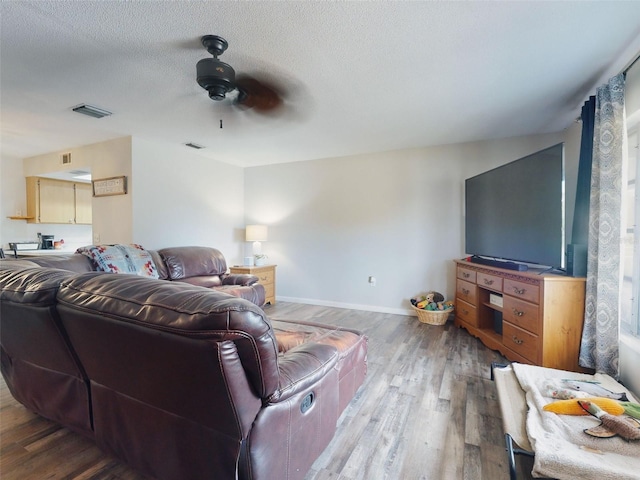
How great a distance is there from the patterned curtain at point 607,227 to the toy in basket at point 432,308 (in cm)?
160

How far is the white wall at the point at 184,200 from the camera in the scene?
3.78m

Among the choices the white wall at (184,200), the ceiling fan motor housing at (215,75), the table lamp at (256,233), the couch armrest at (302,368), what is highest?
the ceiling fan motor housing at (215,75)

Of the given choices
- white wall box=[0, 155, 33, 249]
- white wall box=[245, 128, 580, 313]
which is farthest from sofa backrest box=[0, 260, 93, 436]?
white wall box=[0, 155, 33, 249]

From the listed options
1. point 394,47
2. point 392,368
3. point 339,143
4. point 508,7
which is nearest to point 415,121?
point 339,143

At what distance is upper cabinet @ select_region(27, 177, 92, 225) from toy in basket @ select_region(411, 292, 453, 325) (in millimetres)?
6327

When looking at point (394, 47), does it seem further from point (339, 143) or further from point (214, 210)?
point (214, 210)

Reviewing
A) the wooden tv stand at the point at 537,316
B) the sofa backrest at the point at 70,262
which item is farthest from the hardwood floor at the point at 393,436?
the sofa backrest at the point at 70,262

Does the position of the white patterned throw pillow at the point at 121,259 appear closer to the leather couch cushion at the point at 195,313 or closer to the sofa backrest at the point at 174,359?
the sofa backrest at the point at 174,359

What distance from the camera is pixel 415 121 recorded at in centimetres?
308

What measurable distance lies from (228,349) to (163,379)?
1.06 ft

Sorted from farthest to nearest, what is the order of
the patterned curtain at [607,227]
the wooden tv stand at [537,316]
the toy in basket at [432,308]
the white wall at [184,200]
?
the white wall at [184,200], the toy in basket at [432,308], the wooden tv stand at [537,316], the patterned curtain at [607,227]

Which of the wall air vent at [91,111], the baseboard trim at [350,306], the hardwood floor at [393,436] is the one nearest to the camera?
the hardwood floor at [393,436]

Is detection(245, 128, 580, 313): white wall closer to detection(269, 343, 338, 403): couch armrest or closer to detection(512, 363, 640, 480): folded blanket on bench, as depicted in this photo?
detection(512, 363, 640, 480): folded blanket on bench

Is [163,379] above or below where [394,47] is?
below
